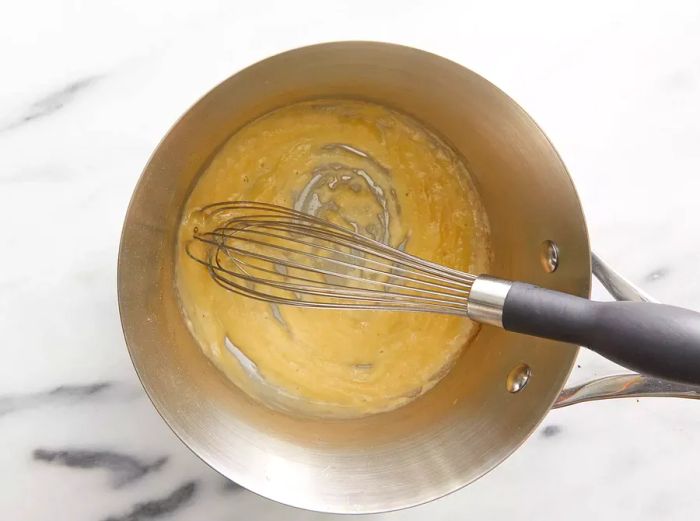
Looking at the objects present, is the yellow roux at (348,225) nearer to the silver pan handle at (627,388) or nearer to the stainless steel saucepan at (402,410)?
the stainless steel saucepan at (402,410)

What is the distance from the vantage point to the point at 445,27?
0.96m

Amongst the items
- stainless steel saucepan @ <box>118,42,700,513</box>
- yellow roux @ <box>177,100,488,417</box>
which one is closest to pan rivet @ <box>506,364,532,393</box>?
stainless steel saucepan @ <box>118,42,700,513</box>

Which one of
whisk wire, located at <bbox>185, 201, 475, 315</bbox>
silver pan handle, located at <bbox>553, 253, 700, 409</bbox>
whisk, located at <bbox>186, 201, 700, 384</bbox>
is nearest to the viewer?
whisk, located at <bbox>186, 201, 700, 384</bbox>

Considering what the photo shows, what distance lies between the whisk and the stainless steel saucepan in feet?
0.26

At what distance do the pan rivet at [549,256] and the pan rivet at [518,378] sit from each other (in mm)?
119

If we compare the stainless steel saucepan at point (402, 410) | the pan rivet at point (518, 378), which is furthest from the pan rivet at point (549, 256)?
the pan rivet at point (518, 378)

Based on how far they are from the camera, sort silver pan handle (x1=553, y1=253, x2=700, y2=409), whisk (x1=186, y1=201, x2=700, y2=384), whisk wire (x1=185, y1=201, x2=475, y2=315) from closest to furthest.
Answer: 1. whisk (x1=186, y1=201, x2=700, y2=384)
2. silver pan handle (x1=553, y1=253, x2=700, y2=409)
3. whisk wire (x1=185, y1=201, x2=475, y2=315)

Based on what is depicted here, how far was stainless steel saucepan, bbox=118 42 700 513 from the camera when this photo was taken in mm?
814

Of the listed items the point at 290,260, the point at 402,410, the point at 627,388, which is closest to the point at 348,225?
the point at 290,260

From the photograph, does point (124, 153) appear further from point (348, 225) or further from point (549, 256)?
point (549, 256)

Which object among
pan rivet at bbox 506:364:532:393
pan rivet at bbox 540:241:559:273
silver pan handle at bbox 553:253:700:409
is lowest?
silver pan handle at bbox 553:253:700:409

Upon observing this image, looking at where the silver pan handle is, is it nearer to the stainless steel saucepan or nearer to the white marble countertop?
the stainless steel saucepan

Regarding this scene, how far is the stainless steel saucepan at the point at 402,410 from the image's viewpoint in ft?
2.67

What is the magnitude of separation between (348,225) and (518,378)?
30 centimetres
